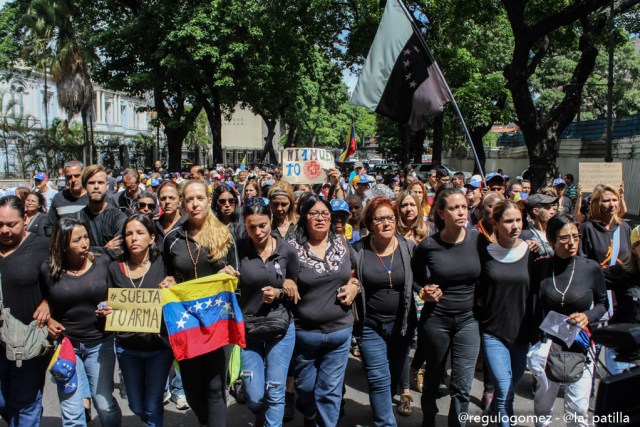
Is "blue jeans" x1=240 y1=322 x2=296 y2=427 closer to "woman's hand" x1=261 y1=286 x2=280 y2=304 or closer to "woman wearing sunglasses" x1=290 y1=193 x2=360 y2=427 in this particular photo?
"woman wearing sunglasses" x1=290 y1=193 x2=360 y2=427

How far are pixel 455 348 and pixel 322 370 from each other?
3.19 ft

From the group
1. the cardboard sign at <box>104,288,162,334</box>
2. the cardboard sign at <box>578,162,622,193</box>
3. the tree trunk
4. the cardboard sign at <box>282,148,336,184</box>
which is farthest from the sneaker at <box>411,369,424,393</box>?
the tree trunk

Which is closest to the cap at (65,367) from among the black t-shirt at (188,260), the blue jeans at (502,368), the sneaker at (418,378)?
the black t-shirt at (188,260)

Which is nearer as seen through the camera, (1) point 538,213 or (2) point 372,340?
(2) point 372,340

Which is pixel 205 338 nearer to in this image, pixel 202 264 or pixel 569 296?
pixel 202 264

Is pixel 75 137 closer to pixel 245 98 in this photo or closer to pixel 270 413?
pixel 245 98

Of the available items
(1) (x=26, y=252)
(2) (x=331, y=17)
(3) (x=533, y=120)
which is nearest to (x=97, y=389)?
(1) (x=26, y=252)

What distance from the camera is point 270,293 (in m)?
3.94

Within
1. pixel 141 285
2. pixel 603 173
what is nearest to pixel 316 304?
pixel 141 285

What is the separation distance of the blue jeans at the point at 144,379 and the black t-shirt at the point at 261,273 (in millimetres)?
641

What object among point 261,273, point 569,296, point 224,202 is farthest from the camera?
point 224,202

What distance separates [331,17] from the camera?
2580 centimetres

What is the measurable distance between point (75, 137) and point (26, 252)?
34.7 m

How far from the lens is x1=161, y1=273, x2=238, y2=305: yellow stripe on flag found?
3.74 meters
